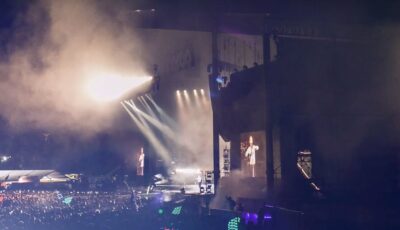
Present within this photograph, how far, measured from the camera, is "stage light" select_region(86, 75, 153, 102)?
35.8 ft

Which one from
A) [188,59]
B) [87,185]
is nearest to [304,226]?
[188,59]

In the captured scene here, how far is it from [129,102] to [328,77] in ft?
41.3

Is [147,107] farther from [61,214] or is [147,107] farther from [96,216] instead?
[61,214]

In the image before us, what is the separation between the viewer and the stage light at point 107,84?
35.8 ft

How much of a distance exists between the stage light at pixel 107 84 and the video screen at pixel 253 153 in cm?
466

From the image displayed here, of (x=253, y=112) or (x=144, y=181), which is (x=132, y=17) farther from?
(x=144, y=181)

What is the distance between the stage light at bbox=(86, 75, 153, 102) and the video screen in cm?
466

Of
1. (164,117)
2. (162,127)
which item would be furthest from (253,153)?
(162,127)

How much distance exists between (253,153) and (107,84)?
5.98m

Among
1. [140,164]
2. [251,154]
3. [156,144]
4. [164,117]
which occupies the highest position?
[164,117]

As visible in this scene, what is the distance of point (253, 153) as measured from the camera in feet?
50.1

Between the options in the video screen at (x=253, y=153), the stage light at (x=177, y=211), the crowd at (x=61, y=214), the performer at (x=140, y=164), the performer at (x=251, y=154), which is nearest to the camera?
the crowd at (x=61, y=214)

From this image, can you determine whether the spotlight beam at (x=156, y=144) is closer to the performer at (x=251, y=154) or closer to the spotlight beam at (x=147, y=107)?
the spotlight beam at (x=147, y=107)

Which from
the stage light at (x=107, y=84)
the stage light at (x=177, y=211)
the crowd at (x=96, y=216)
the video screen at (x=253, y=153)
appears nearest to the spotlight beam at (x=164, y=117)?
the stage light at (x=107, y=84)
